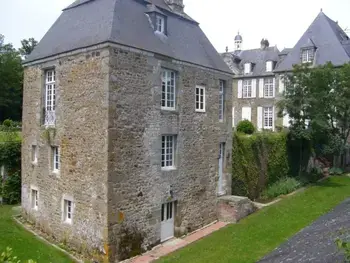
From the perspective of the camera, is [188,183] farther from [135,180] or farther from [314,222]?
[314,222]

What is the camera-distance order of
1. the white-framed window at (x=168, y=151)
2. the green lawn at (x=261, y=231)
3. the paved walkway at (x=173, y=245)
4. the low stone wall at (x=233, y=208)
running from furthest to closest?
the low stone wall at (x=233, y=208) < the white-framed window at (x=168, y=151) < the paved walkway at (x=173, y=245) < the green lawn at (x=261, y=231)

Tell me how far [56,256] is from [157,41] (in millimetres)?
8415

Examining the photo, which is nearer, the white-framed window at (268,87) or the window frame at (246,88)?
the white-framed window at (268,87)

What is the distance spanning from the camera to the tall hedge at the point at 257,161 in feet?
61.1

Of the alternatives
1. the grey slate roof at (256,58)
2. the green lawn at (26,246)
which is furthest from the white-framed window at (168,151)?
the grey slate roof at (256,58)

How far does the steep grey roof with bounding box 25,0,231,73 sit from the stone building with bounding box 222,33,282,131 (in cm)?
1942

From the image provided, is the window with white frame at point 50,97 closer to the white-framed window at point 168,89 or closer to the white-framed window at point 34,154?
the white-framed window at point 34,154

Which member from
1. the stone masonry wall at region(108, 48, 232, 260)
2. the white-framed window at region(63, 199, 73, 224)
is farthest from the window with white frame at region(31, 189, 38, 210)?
the stone masonry wall at region(108, 48, 232, 260)

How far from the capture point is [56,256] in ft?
39.1

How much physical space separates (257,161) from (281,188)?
87.8 inches

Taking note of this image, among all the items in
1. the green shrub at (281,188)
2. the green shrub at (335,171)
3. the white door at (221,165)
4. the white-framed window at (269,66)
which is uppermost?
the white-framed window at (269,66)

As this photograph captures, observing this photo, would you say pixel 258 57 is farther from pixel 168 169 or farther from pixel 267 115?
pixel 168 169

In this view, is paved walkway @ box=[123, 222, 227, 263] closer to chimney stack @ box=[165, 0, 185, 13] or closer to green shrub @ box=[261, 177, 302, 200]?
green shrub @ box=[261, 177, 302, 200]

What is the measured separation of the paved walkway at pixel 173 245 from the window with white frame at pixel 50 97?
6.13 metres
